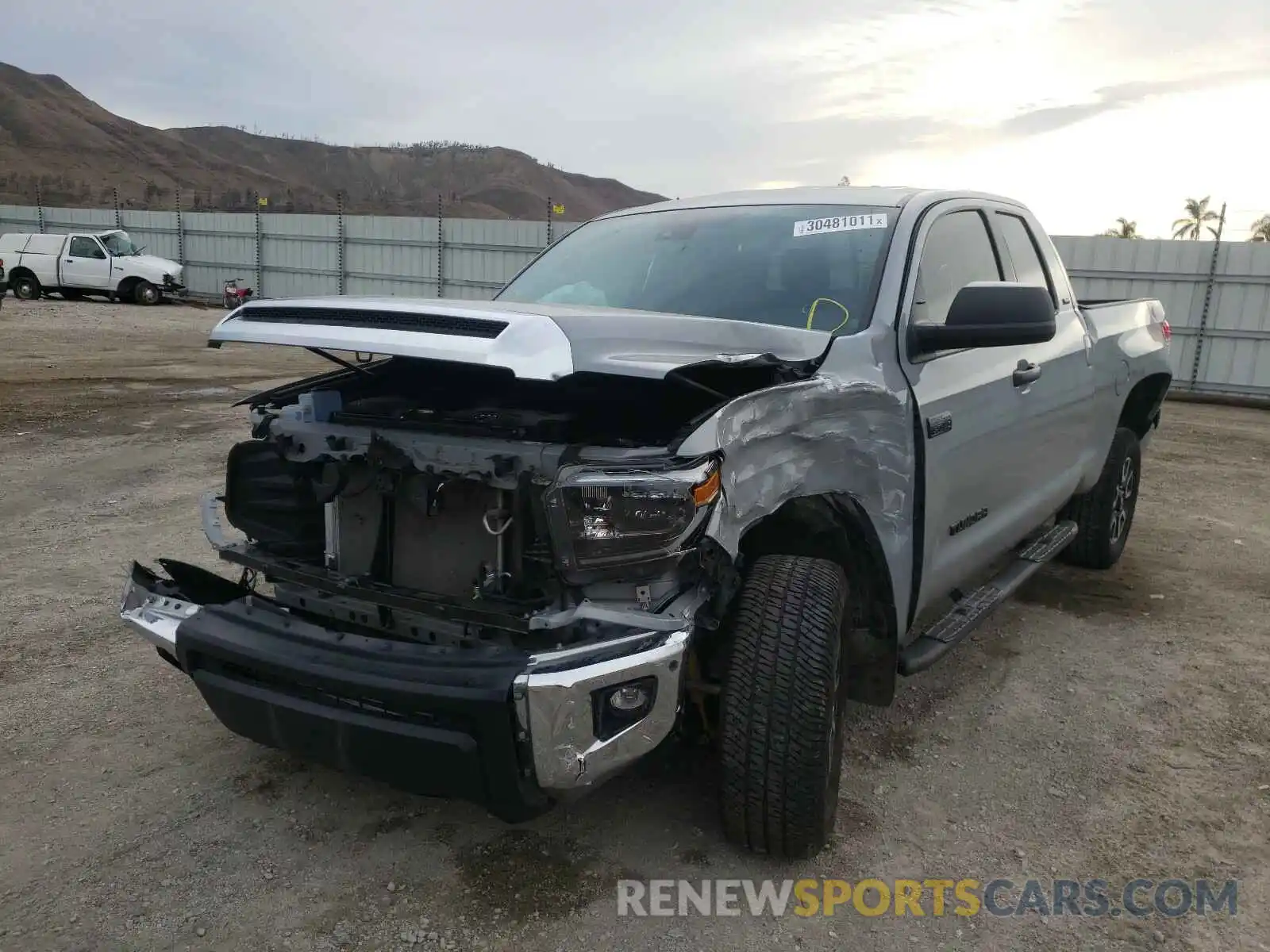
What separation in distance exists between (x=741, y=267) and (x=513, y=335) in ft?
4.58

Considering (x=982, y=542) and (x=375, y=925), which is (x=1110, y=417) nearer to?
(x=982, y=542)

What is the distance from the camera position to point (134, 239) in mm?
26625

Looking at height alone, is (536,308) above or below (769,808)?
above

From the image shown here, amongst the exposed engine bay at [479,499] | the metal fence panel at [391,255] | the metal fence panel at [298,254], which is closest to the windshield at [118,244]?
the metal fence panel at [298,254]

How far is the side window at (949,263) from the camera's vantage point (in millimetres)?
3266

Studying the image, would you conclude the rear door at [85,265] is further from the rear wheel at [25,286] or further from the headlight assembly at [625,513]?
the headlight assembly at [625,513]

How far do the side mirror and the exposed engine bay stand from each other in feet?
2.25

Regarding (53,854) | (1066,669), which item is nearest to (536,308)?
(53,854)

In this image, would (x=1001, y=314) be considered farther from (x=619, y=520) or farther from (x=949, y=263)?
(x=619, y=520)

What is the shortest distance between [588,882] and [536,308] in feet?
4.79

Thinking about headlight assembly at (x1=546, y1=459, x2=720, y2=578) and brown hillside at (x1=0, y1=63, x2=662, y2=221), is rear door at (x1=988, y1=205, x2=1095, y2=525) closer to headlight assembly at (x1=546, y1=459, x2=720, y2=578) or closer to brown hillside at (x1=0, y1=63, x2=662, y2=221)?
headlight assembly at (x1=546, y1=459, x2=720, y2=578)

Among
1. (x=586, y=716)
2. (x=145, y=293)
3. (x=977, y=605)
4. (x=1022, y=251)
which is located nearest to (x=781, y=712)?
(x=586, y=716)

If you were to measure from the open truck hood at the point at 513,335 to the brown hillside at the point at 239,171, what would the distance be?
47.5 meters

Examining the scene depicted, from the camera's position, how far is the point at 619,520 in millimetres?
2139
